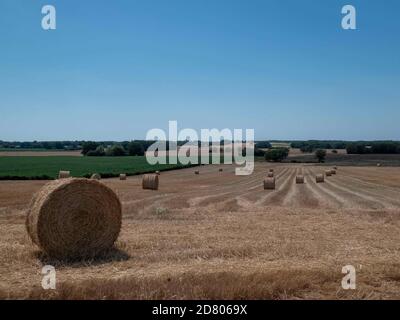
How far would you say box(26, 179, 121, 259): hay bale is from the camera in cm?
957

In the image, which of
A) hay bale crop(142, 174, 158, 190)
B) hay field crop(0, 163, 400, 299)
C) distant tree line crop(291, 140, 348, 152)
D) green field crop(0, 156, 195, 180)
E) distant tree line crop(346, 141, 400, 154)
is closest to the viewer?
hay field crop(0, 163, 400, 299)

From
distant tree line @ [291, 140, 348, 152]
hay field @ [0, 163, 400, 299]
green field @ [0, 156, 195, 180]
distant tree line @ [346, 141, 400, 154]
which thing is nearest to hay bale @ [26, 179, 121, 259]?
hay field @ [0, 163, 400, 299]

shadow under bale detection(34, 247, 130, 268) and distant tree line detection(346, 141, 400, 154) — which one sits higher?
distant tree line detection(346, 141, 400, 154)

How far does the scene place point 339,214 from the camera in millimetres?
16969

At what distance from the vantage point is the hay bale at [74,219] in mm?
9570

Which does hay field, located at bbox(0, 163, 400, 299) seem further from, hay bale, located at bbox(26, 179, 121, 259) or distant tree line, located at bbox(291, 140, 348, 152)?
distant tree line, located at bbox(291, 140, 348, 152)

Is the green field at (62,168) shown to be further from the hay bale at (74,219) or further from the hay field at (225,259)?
the hay bale at (74,219)

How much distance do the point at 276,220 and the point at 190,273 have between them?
26.3ft

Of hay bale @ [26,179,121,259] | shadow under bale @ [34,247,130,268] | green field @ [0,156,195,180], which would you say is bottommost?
green field @ [0,156,195,180]

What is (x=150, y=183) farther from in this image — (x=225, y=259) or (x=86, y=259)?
(x=225, y=259)

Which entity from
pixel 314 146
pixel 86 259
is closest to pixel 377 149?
pixel 314 146

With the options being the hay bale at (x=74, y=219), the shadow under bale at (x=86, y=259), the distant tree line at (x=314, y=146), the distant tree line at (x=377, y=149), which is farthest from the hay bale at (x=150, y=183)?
the distant tree line at (x=314, y=146)

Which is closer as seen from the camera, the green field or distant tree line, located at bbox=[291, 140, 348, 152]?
the green field
